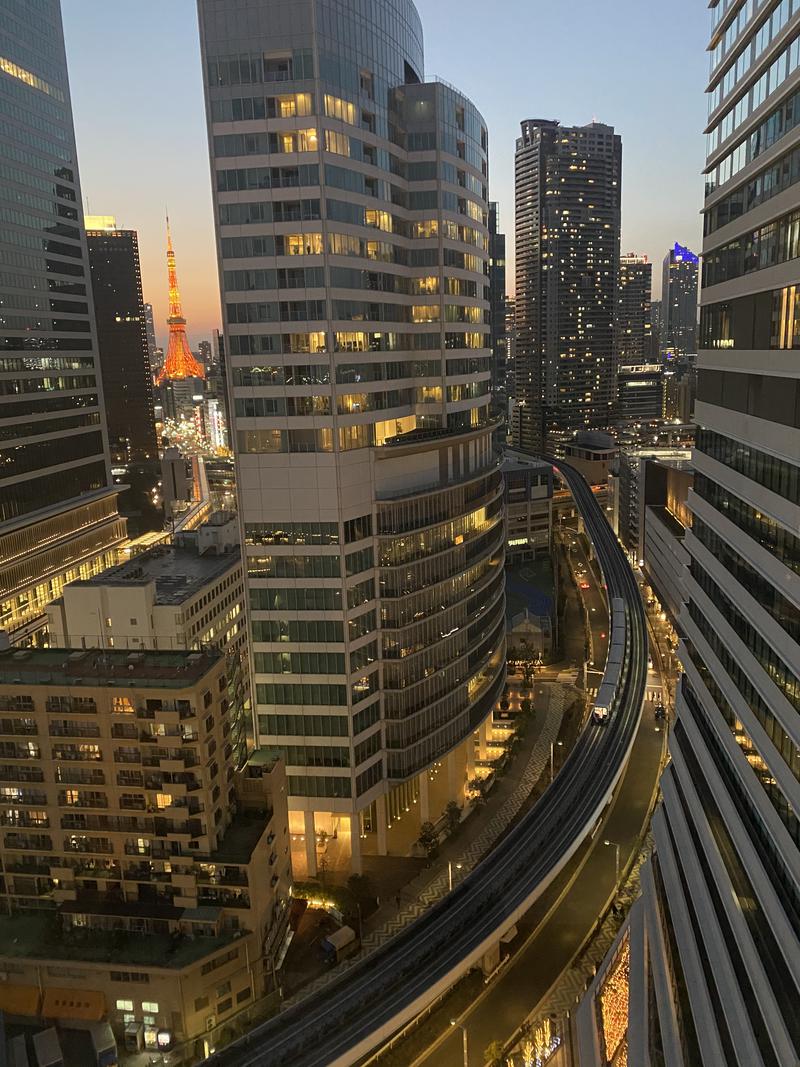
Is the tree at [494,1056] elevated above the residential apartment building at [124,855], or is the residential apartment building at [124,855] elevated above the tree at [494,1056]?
the residential apartment building at [124,855]

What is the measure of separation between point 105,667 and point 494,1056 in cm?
3852

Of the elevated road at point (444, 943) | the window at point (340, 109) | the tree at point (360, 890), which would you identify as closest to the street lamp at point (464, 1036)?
the elevated road at point (444, 943)

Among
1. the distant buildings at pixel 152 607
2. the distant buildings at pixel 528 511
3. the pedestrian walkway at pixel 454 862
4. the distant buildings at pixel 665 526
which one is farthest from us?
the distant buildings at pixel 528 511

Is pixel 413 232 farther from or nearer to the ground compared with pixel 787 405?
farther from the ground

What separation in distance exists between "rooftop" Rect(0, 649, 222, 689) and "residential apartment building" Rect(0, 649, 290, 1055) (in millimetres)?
158

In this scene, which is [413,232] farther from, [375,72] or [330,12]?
[330,12]

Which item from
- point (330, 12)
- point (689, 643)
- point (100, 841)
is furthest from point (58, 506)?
point (689, 643)

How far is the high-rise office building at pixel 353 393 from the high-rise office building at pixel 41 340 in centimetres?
6336

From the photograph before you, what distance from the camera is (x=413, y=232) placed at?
7312 cm

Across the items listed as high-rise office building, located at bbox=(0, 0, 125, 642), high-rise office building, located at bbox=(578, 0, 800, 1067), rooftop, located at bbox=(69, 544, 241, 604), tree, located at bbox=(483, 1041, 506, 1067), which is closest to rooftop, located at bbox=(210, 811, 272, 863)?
tree, located at bbox=(483, 1041, 506, 1067)

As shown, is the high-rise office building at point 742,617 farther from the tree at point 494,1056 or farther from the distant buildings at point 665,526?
the distant buildings at point 665,526

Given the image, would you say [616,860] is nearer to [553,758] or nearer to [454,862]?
[454,862]

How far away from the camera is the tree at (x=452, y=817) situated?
75.6 metres

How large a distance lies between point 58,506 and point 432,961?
98.1 metres
